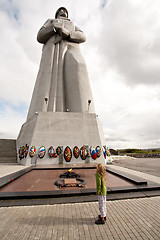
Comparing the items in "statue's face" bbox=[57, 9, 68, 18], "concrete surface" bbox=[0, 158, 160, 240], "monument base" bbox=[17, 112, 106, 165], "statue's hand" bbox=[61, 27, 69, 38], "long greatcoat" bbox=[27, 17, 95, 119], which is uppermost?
"statue's face" bbox=[57, 9, 68, 18]

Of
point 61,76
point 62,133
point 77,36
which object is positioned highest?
point 77,36

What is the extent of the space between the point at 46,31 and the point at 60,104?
10400 millimetres

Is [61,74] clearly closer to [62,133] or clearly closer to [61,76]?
[61,76]

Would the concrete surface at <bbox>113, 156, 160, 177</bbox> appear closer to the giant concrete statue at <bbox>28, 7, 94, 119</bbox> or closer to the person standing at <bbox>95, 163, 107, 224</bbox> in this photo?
the person standing at <bbox>95, 163, 107, 224</bbox>

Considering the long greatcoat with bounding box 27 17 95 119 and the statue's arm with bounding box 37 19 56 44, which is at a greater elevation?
the statue's arm with bounding box 37 19 56 44

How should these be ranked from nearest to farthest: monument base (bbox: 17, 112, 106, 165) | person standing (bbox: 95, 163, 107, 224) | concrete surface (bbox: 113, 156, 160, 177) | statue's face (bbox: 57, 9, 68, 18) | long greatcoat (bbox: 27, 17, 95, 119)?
person standing (bbox: 95, 163, 107, 224)
concrete surface (bbox: 113, 156, 160, 177)
monument base (bbox: 17, 112, 106, 165)
long greatcoat (bbox: 27, 17, 95, 119)
statue's face (bbox: 57, 9, 68, 18)

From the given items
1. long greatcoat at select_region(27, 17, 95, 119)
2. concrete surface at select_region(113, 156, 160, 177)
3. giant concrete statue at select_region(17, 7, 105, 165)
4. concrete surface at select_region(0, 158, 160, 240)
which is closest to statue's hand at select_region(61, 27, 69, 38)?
giant concrete statue at select_region(17, 7, 105, 165)

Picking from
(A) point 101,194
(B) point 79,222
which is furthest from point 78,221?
(A) point 101,194

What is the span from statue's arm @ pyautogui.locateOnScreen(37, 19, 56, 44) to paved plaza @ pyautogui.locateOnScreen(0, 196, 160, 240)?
20.2 meters

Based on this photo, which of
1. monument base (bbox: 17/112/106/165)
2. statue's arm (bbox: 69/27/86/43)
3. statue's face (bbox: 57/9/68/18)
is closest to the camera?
monument base (bbox: 17/112/106/165)

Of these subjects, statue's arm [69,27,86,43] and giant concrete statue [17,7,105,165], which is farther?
statue's arm [69,27,86,43]

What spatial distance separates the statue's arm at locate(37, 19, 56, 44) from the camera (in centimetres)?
1796

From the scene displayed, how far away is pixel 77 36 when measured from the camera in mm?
19203

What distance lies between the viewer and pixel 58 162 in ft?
39.5
